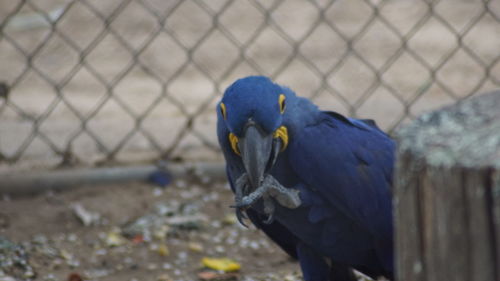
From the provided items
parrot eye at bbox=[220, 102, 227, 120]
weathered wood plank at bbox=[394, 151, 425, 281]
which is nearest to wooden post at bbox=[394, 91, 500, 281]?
weathered wood plank at bbox=[394, 151, 425, 281]

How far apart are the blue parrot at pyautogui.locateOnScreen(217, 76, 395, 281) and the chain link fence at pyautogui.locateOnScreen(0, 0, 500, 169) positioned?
3.72ft

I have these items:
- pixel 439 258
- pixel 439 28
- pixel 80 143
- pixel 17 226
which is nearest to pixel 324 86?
pixel 80 143

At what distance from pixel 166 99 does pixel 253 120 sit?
213 centimetres

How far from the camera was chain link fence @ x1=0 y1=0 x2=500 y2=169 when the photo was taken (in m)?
3.46

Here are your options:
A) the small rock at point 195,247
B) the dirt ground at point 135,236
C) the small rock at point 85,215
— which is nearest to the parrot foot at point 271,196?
the dirt ground at point 135,236

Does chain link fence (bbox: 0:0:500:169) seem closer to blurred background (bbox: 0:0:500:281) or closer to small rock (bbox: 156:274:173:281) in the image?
blurred background (bbox: 0:0:500:281)

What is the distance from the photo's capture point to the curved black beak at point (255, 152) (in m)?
1.98

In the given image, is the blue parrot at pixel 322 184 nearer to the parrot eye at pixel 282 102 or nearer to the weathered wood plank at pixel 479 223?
the parrot eye at pixel 282 102

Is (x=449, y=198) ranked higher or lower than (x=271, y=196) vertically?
higher

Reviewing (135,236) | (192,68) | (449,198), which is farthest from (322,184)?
(192,68)

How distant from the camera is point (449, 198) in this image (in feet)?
3.94

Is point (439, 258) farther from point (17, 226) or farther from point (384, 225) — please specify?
point (17, 226)

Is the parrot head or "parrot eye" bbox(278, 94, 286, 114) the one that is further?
"parrot eye" bbox(278, 94, 286, 114)

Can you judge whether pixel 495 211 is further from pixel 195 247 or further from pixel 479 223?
pixel 195 247
